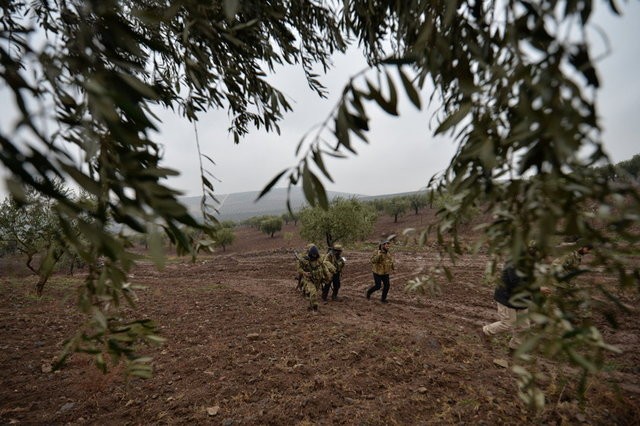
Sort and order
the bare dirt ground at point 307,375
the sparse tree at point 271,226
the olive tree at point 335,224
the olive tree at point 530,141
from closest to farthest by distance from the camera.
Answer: the olive tree at point 530,141
the bare dirt ground at point 307,375
the olive tree at point 335,224
the sparse tree at point 271,226

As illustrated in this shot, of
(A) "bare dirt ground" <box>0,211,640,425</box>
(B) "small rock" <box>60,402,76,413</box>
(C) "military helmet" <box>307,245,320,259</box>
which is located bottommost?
(A) "bare dirt ground" <box>0,211,640,425</box>

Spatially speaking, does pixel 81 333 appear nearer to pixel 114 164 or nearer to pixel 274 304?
pixel 114 164

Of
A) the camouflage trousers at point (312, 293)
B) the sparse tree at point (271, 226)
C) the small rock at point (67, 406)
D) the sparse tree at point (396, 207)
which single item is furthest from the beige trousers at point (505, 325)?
the sparse tree at point (271, 226)

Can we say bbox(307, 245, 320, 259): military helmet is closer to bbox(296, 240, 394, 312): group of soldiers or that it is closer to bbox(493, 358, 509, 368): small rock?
bbox(296, 240, 394, 312): group of soldiers

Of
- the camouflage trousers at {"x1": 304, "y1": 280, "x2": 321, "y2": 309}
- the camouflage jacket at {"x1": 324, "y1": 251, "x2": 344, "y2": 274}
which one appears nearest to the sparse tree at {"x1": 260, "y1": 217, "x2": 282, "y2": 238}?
the camouflage jacket at {"x1": 324, "y1": 251, "x2": 344, "y2": 274}

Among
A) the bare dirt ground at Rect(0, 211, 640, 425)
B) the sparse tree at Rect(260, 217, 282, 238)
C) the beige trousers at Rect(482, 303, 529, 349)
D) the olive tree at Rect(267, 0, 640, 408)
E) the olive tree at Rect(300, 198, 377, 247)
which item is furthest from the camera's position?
the sparse tree at Rect(260, 217, 282, 238)

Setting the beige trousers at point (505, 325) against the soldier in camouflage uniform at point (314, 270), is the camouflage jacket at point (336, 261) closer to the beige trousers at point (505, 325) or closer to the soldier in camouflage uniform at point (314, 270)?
the soldier in camouflage uniform at point (314, 270)

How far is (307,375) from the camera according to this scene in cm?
439

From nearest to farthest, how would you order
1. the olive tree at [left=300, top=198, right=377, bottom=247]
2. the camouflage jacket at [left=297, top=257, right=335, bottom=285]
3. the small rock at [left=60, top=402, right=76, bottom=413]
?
the small rock at [left=60, top=402, right=76, bottom=413]
the camouflage jacket at [left=297, top=257, right=335, bottom=285]
the olive tree at [left=300, top=198, right=377, bottom=247]

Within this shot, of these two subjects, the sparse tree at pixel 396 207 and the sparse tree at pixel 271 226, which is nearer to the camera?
the sparse tree at pixel 271 226

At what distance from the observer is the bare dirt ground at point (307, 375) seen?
347 centimetres

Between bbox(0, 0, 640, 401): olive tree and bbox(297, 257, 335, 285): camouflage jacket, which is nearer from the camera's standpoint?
bbox(0, 0, 640, 401): olive tree

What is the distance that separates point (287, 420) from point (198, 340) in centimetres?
328

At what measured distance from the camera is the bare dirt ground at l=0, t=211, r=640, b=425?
347 centimetres
